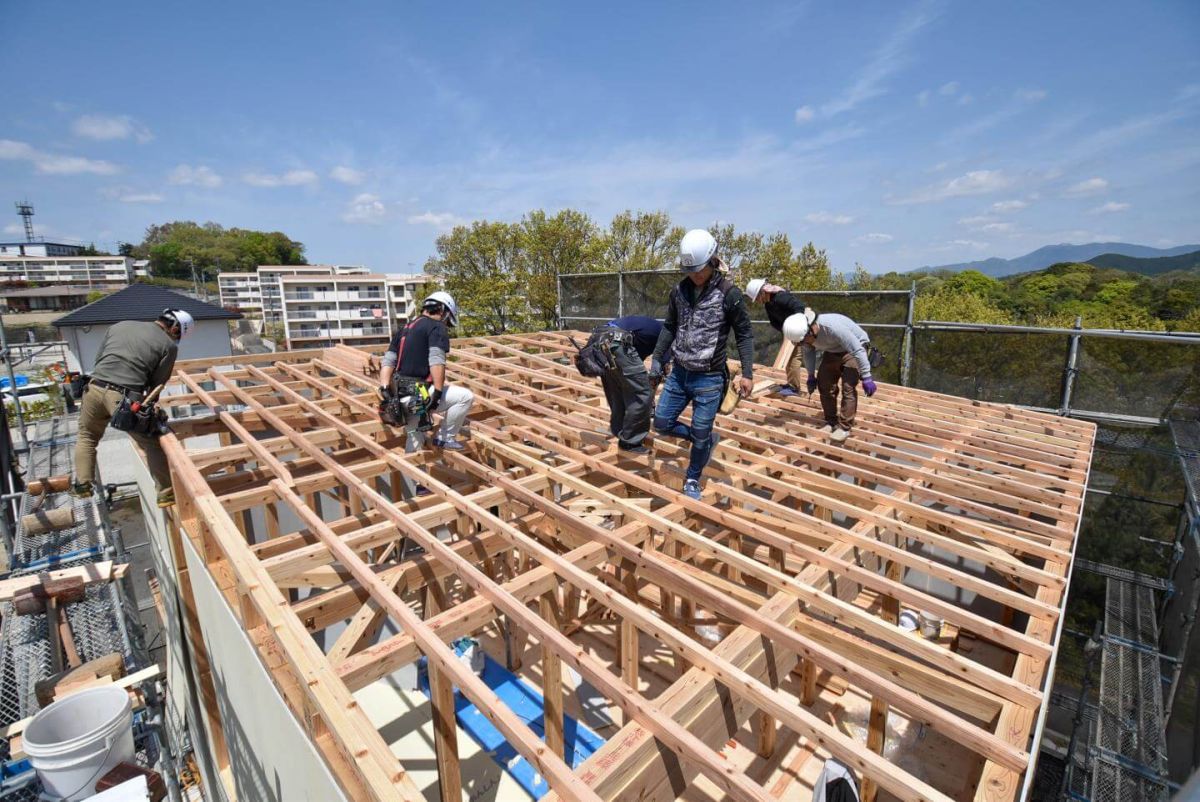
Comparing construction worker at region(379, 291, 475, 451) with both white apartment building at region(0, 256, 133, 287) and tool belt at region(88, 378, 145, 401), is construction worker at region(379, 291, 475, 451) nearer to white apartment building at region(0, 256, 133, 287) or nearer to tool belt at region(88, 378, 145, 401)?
tool belt at region(88, 378, 145, 401)

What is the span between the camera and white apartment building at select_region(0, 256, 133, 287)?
237ft

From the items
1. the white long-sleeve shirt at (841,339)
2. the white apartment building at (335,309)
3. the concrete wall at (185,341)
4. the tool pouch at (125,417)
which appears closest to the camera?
the tool pouch at (125,417)

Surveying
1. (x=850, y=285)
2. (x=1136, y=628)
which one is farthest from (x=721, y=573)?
(x=850, y=285)

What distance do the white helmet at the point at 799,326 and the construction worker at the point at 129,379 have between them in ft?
18.3

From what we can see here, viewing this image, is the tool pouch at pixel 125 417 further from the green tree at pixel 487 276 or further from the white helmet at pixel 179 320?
the green tree at pixel 487 276

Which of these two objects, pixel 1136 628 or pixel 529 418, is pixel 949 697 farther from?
pixel 1136 628

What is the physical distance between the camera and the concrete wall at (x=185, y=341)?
2203 centimetres

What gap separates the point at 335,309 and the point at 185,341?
2909 cm

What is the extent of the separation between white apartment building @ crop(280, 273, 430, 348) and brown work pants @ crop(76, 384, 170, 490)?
45.9 meters

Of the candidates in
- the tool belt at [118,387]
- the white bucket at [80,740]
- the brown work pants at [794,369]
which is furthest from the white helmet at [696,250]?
the white bucket at [80,740]

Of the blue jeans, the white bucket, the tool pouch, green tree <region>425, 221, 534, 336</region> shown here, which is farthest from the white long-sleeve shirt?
green tree <region>425, 221, 534, 336</region>

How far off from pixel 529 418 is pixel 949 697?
4074 mm

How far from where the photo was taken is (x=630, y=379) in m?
4.33

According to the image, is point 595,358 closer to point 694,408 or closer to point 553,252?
point 694,408
